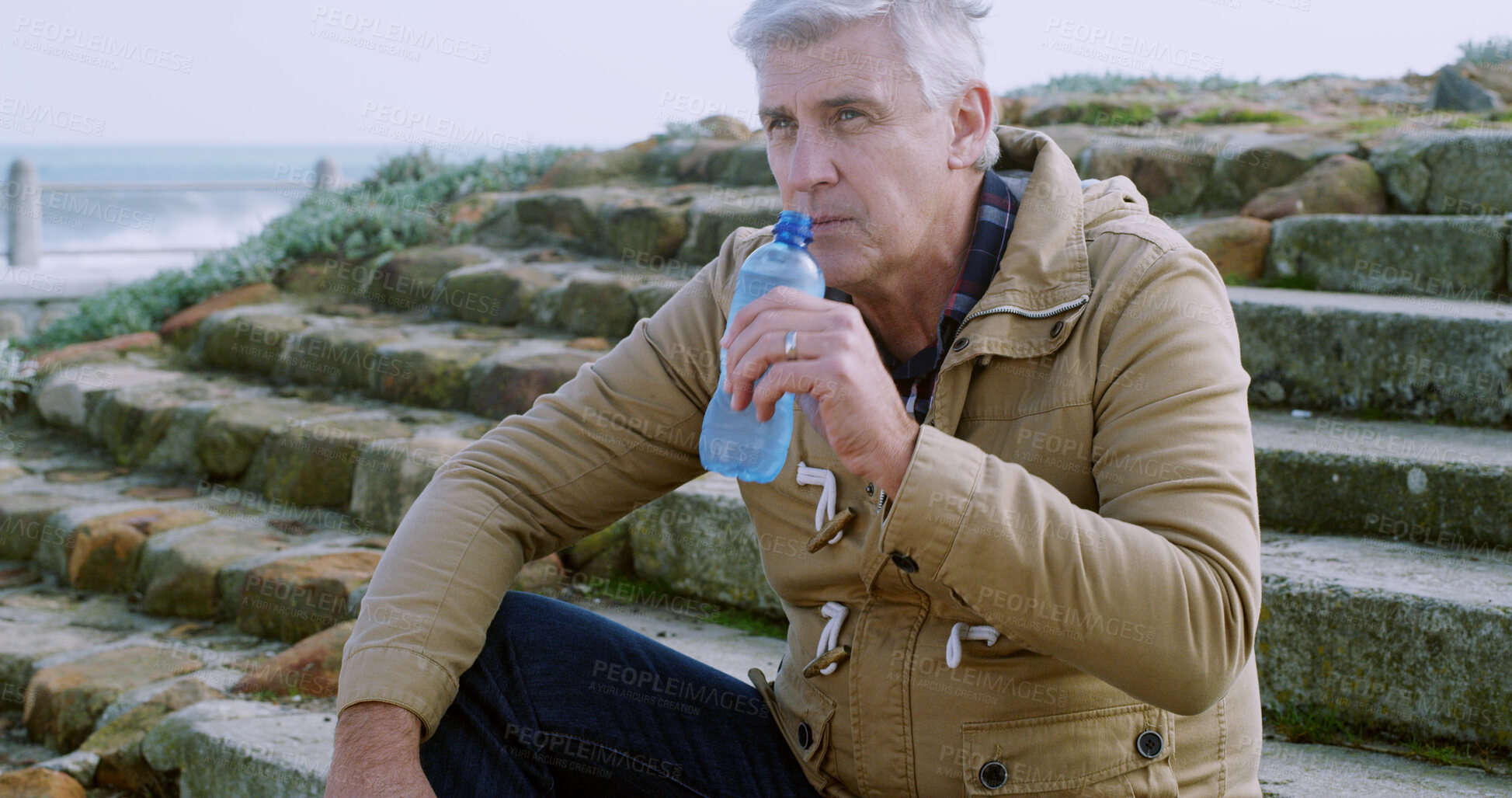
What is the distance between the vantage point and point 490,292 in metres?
5.18

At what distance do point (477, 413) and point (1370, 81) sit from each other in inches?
223

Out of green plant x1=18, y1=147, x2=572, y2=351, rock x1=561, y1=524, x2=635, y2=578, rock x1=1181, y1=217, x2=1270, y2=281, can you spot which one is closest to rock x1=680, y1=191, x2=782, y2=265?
green plant x1=18, y1=147, x2=572, y2=351

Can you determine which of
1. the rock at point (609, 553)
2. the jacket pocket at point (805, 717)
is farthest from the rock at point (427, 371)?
the jacket pocket at point (805, 717)

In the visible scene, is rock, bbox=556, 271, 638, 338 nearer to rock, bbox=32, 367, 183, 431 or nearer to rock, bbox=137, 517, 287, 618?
rock, bbox=137, 517, 287, 618

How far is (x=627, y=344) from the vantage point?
195 cm

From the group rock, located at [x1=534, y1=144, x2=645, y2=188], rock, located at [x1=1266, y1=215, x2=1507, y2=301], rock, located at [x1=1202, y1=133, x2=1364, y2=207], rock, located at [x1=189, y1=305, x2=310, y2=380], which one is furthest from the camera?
rock, located at [x1=534, y1=144, x2=645, y2=188]

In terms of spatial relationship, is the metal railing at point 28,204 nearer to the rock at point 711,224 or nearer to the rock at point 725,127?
Answer: the rock at point 725,127

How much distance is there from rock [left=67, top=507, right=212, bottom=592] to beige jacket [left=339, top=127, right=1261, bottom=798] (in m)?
2.52

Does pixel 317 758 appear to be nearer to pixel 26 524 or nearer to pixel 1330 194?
pixel 26 524

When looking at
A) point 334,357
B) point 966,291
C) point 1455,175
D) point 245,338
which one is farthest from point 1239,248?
point 245,338

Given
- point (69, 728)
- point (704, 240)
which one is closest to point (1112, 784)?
point (69, 728)

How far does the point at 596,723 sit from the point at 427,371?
2.91m

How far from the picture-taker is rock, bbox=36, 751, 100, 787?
2566 mm

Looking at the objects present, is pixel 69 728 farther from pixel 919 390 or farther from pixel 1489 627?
pixel 1489 627
